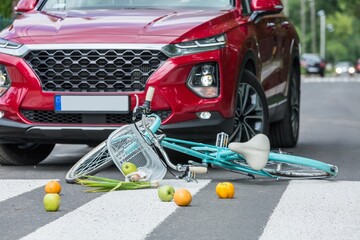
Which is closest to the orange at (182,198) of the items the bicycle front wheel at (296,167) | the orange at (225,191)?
the orange at (225,191)

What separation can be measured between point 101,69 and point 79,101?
29 cm

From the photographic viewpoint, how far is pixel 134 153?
26.1 ft

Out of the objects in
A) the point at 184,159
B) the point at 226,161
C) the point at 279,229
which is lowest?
the point at 184,159

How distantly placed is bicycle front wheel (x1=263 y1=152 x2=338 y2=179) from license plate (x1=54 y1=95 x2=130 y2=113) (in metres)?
1.28

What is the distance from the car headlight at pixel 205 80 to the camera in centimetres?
923

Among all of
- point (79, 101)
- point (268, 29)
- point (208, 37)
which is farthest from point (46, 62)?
point (268, 29)

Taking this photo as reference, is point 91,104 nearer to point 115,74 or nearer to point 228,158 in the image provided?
point 115,74

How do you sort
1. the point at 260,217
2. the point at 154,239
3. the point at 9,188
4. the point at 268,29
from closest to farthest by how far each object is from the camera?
the point at 154,239 < the point at 260,217 < the point at 9,188 < the point at 268,29

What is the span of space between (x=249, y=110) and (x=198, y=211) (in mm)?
3181

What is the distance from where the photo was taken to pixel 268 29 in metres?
11.1

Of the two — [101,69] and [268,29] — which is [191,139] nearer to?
[101,69]

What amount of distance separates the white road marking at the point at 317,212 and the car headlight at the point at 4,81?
2.40 meters

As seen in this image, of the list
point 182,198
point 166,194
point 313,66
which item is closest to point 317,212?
A: point 182,198

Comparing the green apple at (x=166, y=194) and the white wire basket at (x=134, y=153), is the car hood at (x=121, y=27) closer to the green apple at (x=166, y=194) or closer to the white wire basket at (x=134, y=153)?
the white wire basket at (x=134, y=153)
